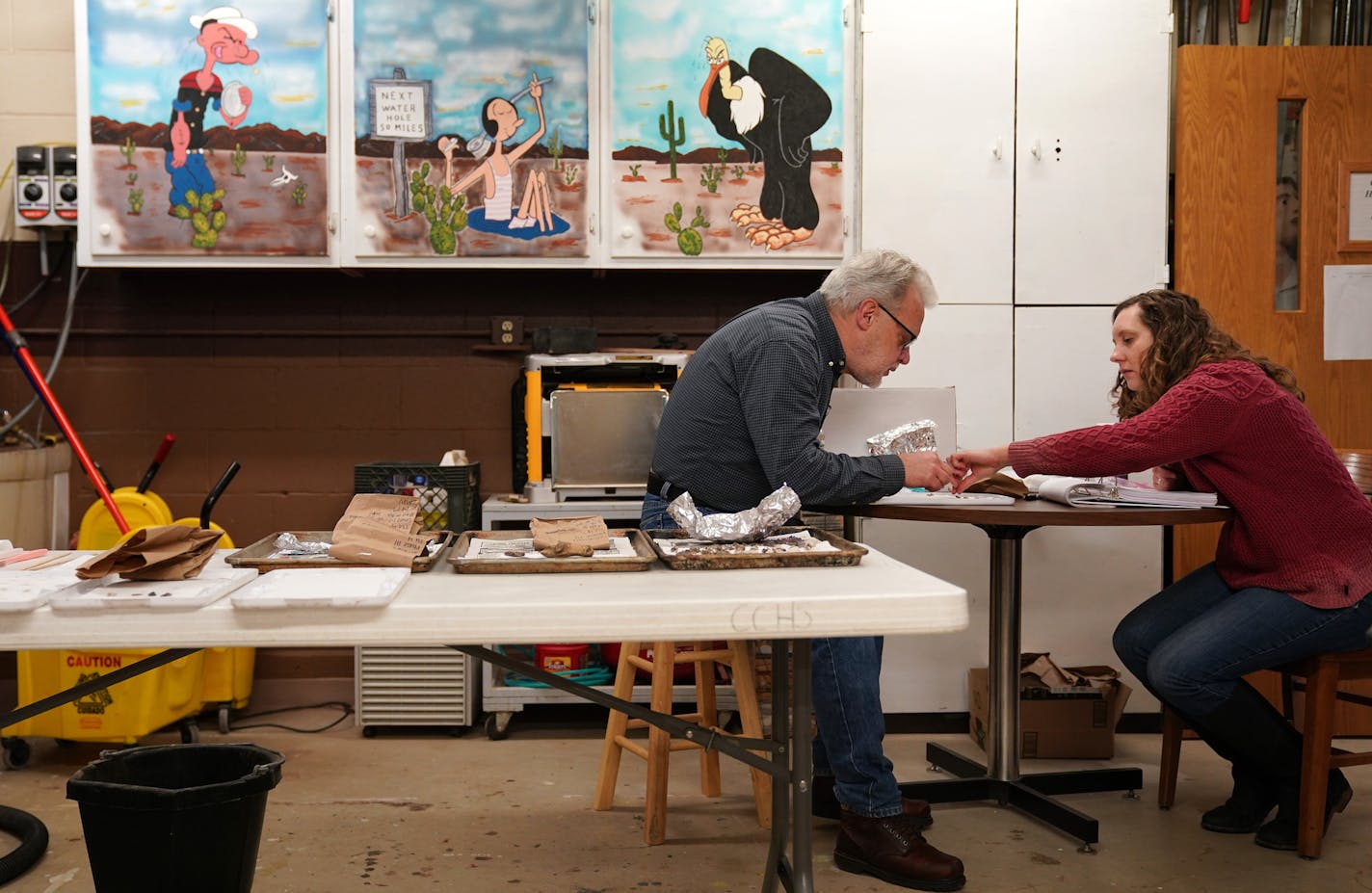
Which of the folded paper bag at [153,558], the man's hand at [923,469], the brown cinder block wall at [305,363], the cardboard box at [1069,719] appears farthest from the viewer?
the brown cinder block wall at [305,363]

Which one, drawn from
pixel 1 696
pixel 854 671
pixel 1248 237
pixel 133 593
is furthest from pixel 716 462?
pixel 1 696

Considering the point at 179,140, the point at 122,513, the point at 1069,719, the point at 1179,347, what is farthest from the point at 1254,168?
the point at 122,513

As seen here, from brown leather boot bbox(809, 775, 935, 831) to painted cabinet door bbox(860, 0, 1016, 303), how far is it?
4.99 ft

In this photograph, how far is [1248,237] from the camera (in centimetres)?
356

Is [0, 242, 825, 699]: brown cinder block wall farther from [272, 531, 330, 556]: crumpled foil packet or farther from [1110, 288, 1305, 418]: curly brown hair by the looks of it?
[272, 531, 330, 556]: crumpled foil packet

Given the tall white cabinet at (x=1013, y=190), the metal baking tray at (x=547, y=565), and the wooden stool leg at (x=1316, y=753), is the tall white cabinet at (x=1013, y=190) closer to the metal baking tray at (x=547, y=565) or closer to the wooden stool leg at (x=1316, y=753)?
the wooden stool leg at (x=1316, y=753)

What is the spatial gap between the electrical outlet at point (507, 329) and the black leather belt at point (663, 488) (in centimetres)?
141

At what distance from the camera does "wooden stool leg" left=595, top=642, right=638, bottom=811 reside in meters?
2.81

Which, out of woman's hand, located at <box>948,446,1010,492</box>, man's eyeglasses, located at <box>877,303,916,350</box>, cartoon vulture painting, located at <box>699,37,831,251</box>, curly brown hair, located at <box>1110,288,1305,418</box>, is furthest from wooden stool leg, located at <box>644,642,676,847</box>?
cartoon vulture painting, located at <box>699,37,831,251</box>

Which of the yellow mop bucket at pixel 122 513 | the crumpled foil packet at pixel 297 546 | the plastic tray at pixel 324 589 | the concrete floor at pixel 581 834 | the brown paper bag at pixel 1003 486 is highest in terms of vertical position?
the brown paper bag at pixel 1003 486

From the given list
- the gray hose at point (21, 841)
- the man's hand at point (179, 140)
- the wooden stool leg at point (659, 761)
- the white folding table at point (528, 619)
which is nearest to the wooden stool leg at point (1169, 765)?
the wooden stool leg at point (659, 761)

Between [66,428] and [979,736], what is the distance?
9.28 feet

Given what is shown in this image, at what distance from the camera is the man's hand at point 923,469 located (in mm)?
2459

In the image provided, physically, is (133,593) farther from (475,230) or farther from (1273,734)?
(1273,734)
